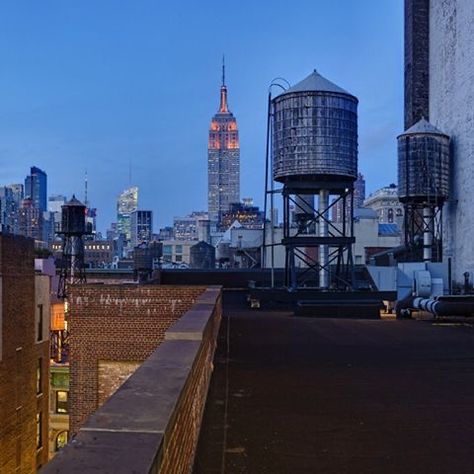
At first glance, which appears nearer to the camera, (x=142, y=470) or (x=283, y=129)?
(x=142, y=470)

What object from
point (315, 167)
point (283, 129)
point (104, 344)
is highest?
point (283, 129)

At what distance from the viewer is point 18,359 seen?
2195 cm

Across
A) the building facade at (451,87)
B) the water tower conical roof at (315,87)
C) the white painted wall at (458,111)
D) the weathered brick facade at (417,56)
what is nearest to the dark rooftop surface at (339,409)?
the water tower conical roof at (315,87)

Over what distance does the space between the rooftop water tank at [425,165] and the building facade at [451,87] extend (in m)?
1.16

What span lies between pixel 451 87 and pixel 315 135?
690 inches

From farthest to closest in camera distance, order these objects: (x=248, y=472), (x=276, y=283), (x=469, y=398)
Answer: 1. (x=276, y=283)
2. (x=469, y=398)
3. (x=248, y=472)

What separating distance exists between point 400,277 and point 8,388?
24.4m

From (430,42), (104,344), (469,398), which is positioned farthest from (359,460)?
(430,42)

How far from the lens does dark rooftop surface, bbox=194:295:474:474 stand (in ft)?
17.7

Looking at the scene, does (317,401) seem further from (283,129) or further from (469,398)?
(283,129)

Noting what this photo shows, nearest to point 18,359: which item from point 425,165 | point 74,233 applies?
point 74,233

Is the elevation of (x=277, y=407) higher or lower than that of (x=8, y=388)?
higher

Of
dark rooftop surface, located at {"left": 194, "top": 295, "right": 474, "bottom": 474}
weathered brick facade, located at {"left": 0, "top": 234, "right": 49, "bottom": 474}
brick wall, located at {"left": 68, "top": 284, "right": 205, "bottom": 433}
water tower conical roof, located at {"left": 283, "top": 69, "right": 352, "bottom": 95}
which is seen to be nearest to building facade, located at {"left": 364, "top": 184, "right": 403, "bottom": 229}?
water tower conical roof, located at {"left": 283, "top": 69, "right": 352, "bottom": 95}

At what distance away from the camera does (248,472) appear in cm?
504
